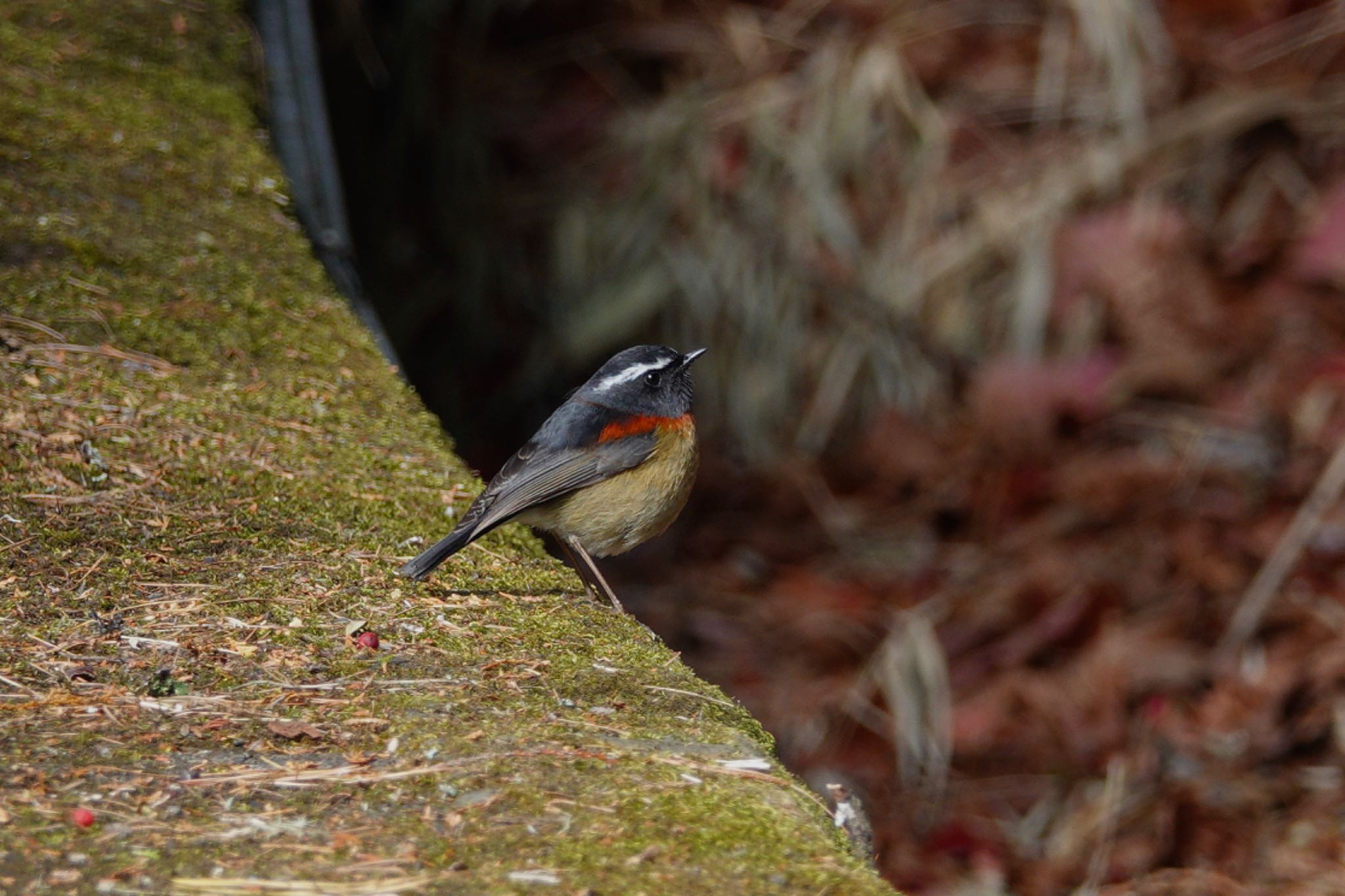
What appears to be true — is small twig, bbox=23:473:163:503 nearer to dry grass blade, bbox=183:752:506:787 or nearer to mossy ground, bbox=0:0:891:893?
mossy ground, bbox=0:0:891:893

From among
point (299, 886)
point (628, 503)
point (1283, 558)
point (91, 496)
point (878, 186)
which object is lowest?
point (1283, 558)

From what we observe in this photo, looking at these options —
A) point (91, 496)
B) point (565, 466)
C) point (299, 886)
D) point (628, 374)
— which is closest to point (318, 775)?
point (299, 886)

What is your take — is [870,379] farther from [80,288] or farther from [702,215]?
[80,288]

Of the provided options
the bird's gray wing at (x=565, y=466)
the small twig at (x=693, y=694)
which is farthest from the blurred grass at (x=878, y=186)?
the small twig at (x=693, y=694)

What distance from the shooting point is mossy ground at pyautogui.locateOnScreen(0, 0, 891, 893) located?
7.51 feet

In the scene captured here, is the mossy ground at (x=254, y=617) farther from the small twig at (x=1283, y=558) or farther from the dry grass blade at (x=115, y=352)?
the small twig at (x=1283, y=558)

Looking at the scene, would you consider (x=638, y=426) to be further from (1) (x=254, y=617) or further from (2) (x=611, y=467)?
(1) (x=254, y=617)

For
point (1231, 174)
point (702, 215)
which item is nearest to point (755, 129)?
point (702, 215)

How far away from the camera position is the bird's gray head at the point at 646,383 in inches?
192

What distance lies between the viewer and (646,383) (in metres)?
4.95

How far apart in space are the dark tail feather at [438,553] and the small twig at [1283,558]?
402cm

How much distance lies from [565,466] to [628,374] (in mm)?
533

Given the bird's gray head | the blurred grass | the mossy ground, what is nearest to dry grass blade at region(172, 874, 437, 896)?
the mossy ground

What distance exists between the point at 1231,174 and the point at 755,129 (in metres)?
2.73
